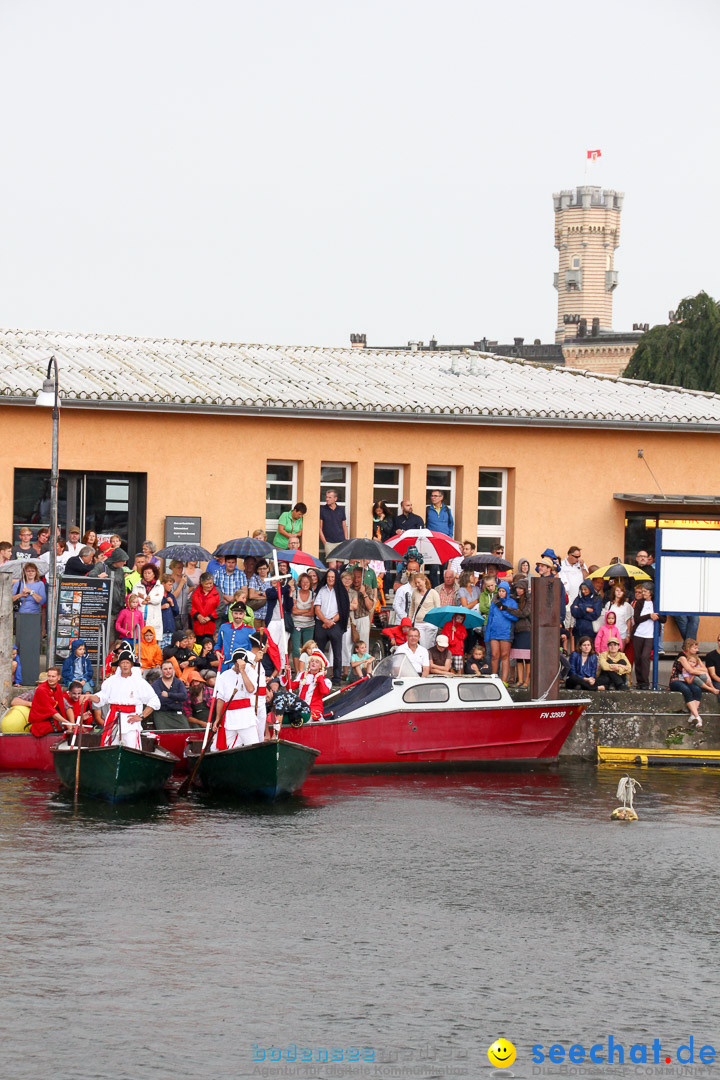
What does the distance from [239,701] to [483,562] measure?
684cm

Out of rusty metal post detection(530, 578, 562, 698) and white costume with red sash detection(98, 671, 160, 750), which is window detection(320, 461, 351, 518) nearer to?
rusty metal post detection(530, 578, 562, 698)

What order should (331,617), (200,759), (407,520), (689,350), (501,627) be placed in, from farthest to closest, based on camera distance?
1. (689,350)
2. (407,520)
3. (501,627)
4. (331,617)
5. (200,759)

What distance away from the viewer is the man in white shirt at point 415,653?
1043 inches

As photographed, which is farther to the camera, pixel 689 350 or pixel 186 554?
pixel 689 350

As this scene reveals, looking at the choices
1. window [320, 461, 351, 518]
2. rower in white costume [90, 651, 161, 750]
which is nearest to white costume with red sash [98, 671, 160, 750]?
rower in white costume [90, 651, 161, 750]

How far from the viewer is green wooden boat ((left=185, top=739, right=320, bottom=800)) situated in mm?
22734

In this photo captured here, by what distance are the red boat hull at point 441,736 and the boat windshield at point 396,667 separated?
80 cm

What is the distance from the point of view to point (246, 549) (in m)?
28.0

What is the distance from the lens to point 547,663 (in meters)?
27.8

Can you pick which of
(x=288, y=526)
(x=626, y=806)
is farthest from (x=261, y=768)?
(x=288, y=526)

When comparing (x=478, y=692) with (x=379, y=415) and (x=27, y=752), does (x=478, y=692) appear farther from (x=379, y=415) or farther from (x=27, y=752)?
(x=379, y=415)

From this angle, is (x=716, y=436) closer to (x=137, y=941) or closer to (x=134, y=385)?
(x=134, y=385)

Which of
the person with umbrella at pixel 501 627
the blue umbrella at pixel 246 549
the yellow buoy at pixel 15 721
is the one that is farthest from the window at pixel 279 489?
the yellow buoy at pixel 15 721

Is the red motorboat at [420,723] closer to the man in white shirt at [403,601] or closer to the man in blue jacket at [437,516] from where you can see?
the man in white shirt at [403,601]
